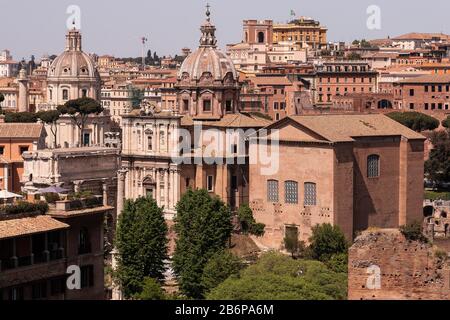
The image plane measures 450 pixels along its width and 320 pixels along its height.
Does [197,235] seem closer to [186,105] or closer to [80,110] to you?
[186,105]

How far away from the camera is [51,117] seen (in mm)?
85938

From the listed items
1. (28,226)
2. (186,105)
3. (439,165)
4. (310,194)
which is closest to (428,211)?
(439,165)

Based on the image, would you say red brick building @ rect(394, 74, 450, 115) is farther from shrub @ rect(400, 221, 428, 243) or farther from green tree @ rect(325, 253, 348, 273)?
shrub @ rect(400, 221, 428, 243)

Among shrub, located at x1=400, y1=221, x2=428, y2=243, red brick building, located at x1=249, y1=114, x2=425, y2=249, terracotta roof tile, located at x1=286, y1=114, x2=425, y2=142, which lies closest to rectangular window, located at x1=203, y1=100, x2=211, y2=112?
red brick building, located at x1=249, y1=114, x2=425, y2=249

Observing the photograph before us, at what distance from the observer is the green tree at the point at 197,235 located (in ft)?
140

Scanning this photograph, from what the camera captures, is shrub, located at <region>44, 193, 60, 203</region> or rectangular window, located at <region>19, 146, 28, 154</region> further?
rectangular window, located at <region>19, 146, 28, 154</region>

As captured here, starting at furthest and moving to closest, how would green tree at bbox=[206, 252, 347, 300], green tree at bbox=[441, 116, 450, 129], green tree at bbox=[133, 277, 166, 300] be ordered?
green tree at bbox=[441, 116, 450, 129], green tree at bbox=[133, 277, 166, 300], green tree at bbox=[206, 252, 347, 300]

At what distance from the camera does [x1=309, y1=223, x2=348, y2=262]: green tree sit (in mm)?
47188

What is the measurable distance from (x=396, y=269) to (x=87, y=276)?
7.12 meters

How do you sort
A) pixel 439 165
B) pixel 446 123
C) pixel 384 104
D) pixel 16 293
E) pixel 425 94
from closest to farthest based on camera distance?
pixel 16 293
pixel 439 165
pixel 446 123
pixel 425 94
pixel 384 104

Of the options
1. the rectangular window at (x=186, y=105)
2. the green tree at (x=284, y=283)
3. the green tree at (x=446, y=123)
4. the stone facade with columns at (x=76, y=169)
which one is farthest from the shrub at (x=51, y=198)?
the green tree at (x=446, y=123)

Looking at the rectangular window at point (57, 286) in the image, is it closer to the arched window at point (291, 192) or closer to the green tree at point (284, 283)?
the green tree at point (284, 283)

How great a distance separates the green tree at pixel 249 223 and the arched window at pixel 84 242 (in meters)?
21.5

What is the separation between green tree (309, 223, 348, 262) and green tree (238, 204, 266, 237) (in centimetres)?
420
